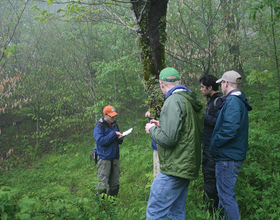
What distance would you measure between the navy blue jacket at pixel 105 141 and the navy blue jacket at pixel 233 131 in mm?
2077

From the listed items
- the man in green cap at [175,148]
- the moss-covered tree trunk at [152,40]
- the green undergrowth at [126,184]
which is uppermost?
the moss-covered tree trunk at [152,40]

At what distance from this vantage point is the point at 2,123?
1248 cm

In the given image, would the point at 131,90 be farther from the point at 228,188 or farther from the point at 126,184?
the point at 228,188

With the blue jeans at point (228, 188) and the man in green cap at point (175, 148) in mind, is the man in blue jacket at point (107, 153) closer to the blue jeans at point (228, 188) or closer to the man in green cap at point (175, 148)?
the man in green cap at point (175, 148)

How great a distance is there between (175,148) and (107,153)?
217cm

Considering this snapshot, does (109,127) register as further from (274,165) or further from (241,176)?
(274,165)

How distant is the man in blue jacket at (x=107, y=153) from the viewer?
3621 mm

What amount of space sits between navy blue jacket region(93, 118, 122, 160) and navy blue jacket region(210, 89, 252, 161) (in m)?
2.08

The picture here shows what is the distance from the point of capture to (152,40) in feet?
8.96

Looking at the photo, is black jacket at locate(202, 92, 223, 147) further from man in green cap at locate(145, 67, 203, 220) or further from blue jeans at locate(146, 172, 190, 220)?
blue jeans at locate(146, 172, 190, 220)

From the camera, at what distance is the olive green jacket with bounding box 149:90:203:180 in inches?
71.1

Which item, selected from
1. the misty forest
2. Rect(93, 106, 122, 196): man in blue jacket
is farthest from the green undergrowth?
Rect(93, 106, 122, 196): man in blue jacket

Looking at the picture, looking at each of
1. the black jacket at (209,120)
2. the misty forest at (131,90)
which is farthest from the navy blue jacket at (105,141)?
the black jacket at (209,120)

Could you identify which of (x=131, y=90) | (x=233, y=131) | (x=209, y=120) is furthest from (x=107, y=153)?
(x=131, y=90)
